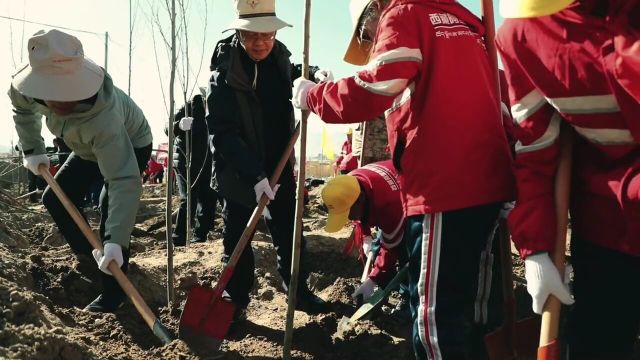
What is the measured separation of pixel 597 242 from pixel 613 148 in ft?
1.05

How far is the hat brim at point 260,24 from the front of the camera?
3.13m

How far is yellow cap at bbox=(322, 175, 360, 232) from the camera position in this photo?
2.98 m

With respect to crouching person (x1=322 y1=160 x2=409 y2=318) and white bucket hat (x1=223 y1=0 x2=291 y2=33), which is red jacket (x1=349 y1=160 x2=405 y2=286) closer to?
crouching person (x1=322 y1=160 x2=409 y2=318)

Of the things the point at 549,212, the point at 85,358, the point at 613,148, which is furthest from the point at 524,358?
the point at 85,358

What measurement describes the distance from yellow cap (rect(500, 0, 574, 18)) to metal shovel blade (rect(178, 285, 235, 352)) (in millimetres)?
2263

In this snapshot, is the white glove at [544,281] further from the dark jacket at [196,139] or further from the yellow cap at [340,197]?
the dark jacket at [196,139]

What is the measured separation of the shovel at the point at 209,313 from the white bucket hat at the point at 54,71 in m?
1.24

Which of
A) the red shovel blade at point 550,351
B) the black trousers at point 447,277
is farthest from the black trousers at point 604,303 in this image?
Answer: the black trousers at point 447,277

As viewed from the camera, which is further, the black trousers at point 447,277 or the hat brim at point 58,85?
the hat brim at point 58,85

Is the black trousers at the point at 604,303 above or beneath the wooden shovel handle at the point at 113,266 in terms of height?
above

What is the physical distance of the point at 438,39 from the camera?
1.96 metres

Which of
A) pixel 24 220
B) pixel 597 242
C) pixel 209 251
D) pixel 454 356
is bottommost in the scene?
pixel 24 220

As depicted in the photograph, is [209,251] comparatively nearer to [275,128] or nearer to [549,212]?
[275,128]

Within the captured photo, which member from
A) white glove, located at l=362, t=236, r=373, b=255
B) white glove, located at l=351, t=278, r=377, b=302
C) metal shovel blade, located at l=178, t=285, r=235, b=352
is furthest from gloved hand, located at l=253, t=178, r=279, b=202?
white glove, located at l=362, t=236, r=373, b=255
